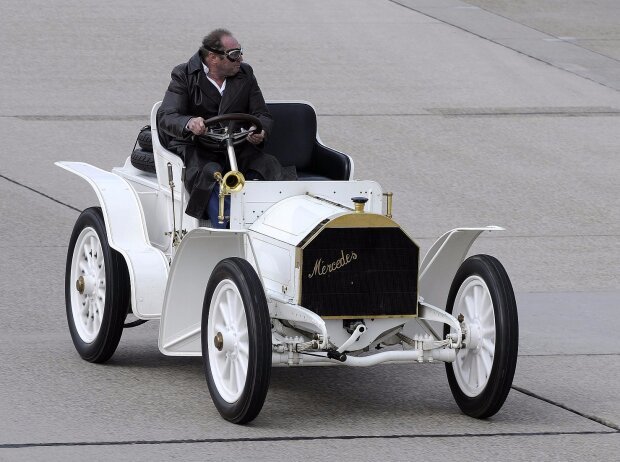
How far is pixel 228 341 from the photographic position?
6.44 metres

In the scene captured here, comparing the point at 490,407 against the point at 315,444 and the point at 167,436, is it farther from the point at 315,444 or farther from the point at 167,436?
the point at 167,436

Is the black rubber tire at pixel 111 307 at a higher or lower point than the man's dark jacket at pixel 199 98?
lower

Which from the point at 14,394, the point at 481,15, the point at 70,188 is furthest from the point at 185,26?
the point at 14,394

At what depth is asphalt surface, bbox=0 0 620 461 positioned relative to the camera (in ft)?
20.7

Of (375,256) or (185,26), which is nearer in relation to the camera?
(375,256)

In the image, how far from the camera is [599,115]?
15.5m

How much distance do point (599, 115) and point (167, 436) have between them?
10.4 m

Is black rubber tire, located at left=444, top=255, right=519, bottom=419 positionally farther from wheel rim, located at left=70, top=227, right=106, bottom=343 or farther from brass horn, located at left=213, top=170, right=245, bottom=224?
wheel rim, located at left=70, top=227, right=106, bottom=343

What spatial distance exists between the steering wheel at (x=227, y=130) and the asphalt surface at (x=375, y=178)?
4.10 ft

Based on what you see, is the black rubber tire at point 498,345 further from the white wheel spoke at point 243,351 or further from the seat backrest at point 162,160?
the seat backrest at point 162,160

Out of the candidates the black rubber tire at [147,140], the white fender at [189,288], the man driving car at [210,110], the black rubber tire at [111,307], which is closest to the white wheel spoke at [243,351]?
the white fender at [189,288]

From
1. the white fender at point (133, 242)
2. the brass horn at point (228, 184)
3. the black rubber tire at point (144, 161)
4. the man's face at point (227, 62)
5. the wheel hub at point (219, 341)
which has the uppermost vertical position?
the man's face at point (227, 62)

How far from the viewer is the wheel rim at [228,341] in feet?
20.8

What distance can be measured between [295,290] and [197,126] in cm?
115
